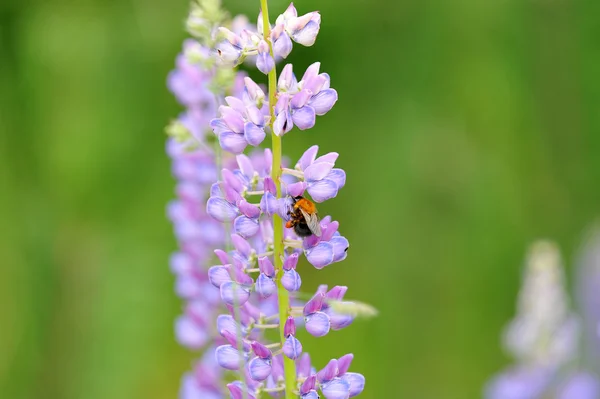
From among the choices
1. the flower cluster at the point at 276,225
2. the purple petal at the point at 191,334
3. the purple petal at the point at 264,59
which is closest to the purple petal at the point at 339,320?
A: the flower cluster at the point at 276,225

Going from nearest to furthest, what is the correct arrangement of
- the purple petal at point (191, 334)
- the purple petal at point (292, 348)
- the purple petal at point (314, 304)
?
the purple petal at point (292, 348) → the purple petal at point (314, 304) → the purple petal at point (191, 334)

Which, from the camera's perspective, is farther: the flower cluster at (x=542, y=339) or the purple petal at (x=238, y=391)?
the flower cluster at (x=542, y=339)

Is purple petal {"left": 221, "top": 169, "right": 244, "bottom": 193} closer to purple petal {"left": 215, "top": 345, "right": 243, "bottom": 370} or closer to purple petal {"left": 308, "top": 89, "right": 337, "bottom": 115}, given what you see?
purple petal {"left": 308, "top": 89, "right": 337, "bottom": 115}

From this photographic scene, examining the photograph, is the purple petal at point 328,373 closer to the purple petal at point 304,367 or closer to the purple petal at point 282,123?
the purple petal at point 304,367

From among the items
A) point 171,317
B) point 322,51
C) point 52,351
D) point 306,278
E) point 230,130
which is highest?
point 322,51

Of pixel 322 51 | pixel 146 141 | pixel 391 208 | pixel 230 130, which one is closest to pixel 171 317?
pixel 146 141

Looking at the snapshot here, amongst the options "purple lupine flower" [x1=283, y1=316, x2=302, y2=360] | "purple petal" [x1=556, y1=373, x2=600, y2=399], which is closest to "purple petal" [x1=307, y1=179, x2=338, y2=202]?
"purple lupine flower" [x1=283, y1=316, x2=302, y2=360]

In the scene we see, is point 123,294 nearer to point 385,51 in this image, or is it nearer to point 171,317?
point 171,317

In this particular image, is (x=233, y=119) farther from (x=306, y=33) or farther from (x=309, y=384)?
(x=309, y=384)
